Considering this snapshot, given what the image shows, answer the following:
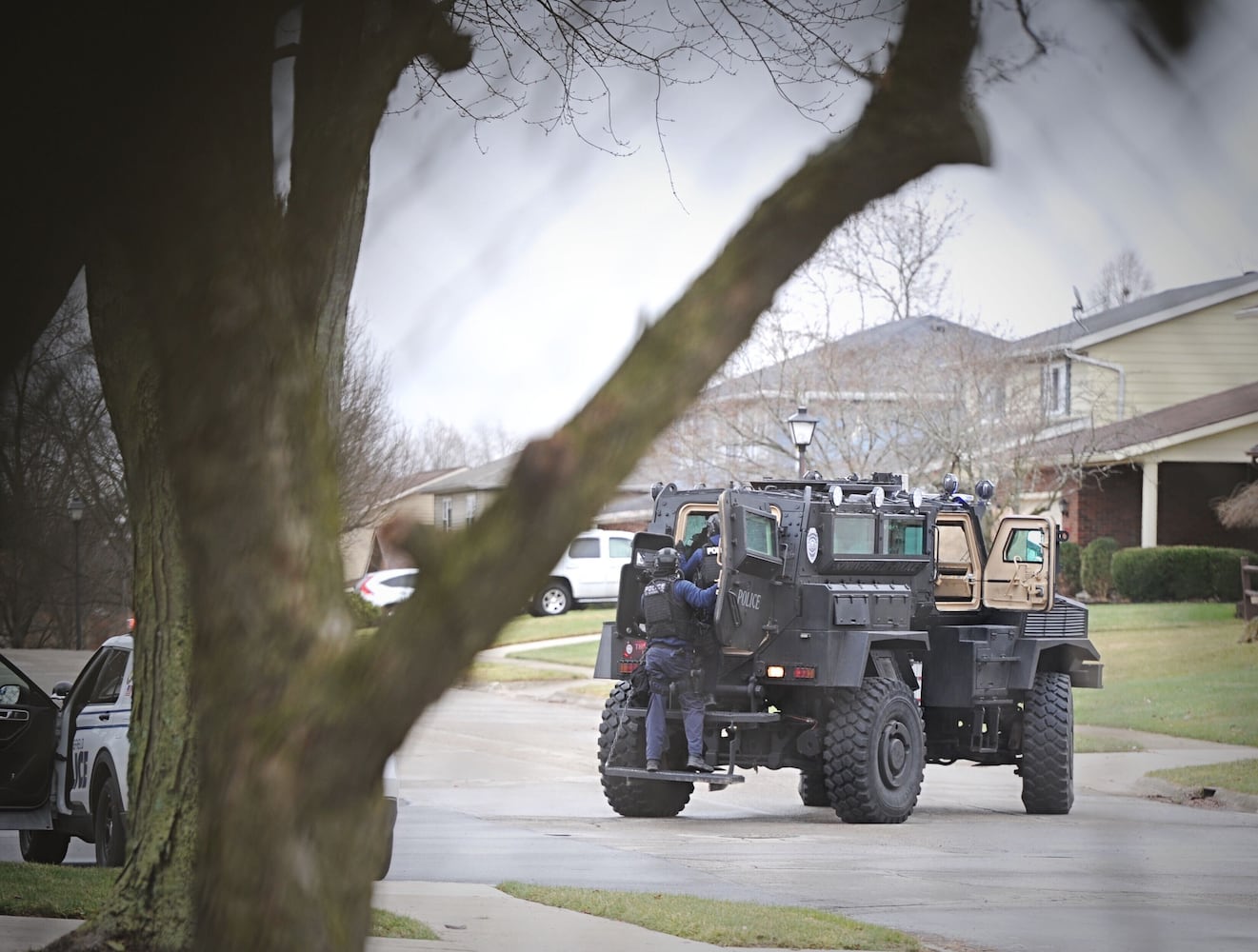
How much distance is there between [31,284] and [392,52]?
0.88 m

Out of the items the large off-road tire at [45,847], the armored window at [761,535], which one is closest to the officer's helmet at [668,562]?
the armored window at [761,535]

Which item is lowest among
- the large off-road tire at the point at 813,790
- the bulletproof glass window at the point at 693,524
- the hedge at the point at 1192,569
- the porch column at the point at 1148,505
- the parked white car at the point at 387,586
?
the large off-road tire at the point at 813,790

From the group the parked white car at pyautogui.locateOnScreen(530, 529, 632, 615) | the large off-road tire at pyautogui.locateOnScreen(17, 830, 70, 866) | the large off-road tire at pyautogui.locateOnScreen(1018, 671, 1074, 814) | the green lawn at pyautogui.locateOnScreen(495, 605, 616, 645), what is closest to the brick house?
the large off-road tire at pyautogui.locateOnScreen(17, 830, 70, 866)

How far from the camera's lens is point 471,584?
2227 millimetres

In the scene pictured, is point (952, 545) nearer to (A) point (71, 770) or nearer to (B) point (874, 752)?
(B) point (874, 752)

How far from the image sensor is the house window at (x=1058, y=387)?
344cm

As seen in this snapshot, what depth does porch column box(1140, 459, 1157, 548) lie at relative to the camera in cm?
307

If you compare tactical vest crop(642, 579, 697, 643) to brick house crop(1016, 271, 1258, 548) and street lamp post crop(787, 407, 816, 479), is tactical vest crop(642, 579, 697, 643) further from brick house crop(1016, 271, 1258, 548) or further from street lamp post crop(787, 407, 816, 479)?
brick house crop(1016, 271, 1258, 548)

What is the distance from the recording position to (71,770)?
9531 millimetres

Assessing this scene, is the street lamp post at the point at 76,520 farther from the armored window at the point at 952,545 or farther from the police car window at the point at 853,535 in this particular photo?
the armored window at the point at 952,545

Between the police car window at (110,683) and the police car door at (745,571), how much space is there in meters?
3.93

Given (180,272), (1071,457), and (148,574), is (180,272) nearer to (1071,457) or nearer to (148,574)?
(148,574)

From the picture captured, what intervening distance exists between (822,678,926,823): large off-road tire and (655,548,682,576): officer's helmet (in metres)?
1.43

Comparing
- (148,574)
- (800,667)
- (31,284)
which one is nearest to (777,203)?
(31,284)
